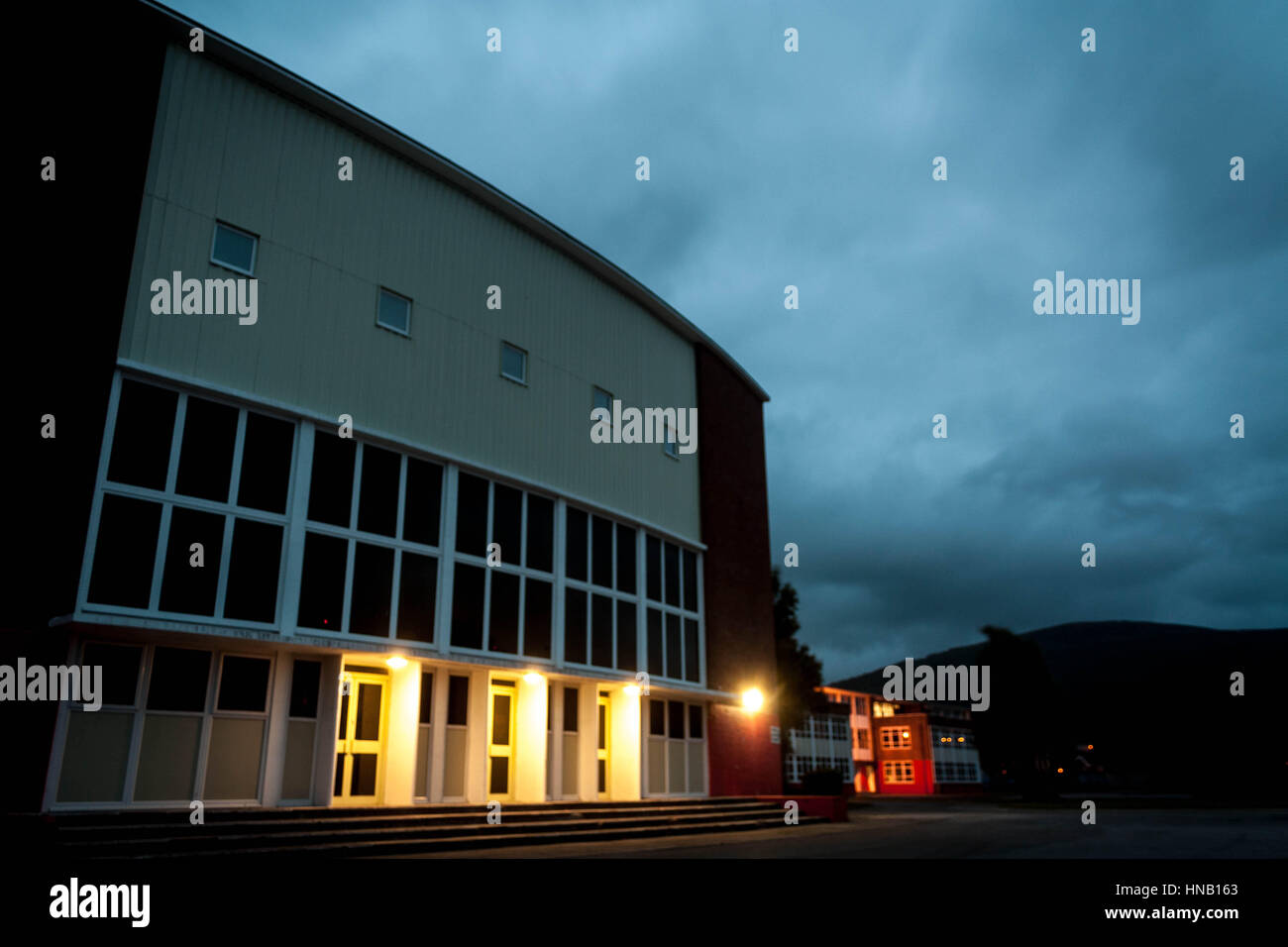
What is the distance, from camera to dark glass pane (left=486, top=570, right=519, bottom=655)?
1611cm

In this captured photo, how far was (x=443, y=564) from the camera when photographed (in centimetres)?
1538

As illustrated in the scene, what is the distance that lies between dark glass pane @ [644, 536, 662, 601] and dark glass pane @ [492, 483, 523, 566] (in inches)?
172

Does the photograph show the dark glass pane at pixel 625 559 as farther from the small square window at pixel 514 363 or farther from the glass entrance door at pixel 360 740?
the glass entrance door at pixel 360 740

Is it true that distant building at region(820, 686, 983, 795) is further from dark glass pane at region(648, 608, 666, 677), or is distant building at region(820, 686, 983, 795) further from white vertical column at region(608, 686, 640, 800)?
white vertical column at region(608, 686, 640, 800)

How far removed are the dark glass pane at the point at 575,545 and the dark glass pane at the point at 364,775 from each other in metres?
5.43

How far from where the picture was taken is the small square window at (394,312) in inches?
615

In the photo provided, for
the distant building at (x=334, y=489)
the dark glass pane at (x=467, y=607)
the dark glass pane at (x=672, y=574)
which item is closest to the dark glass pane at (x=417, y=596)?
the distant building at (x=334, y=489)

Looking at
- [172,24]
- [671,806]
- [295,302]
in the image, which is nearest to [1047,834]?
[671,806]

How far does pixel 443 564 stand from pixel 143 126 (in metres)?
8.12

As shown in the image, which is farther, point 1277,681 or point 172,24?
point 1277,681

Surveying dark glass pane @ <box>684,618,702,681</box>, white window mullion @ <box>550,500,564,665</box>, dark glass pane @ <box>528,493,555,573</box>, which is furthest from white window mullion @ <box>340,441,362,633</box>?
dark glass pane @ <box>684,618,702,681</box>

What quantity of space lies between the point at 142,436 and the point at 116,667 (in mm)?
3096
